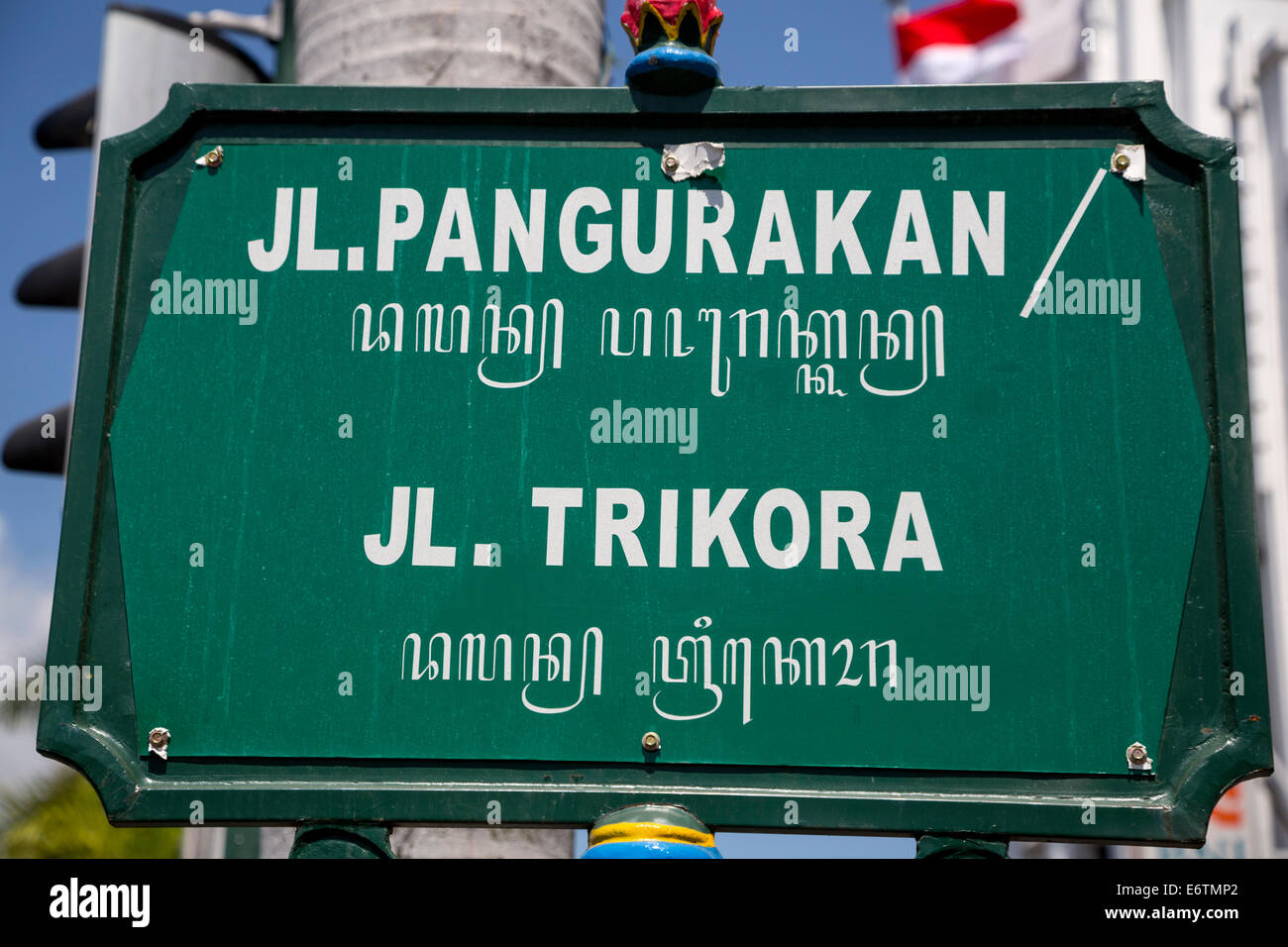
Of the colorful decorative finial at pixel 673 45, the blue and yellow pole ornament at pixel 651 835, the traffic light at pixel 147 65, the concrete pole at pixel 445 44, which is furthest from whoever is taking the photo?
the traffic light at pixel 147 65

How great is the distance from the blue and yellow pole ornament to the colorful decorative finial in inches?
50.2

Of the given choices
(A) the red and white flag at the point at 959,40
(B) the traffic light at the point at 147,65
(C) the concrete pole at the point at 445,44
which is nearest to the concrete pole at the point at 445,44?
(C) the concrete pole at the point at 445,44

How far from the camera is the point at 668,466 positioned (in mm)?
2430

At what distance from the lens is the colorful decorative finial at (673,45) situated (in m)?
2.56

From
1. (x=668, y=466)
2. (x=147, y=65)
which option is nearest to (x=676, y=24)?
(x=668, y=466)

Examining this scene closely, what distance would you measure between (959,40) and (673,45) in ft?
57.9

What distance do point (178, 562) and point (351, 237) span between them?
65cm

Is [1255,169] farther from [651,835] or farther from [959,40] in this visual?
[651,835]

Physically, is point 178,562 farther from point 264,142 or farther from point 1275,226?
point 1275,226

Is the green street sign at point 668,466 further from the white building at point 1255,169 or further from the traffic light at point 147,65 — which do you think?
the white building at point 1255,169

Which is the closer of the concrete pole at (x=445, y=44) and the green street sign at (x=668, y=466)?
the green street sign at (x=668, y=466)

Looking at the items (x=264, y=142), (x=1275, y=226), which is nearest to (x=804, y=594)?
(x=264, y=142)

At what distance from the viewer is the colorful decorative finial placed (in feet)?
8.41

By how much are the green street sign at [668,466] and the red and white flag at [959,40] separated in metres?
17.1
